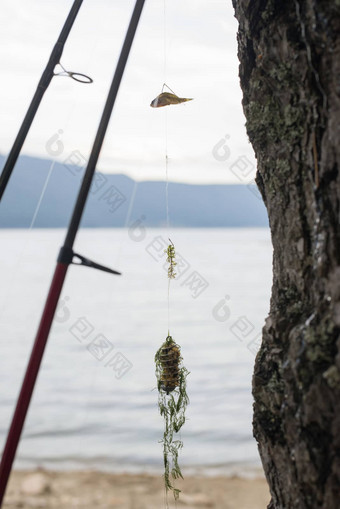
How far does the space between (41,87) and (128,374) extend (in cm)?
589

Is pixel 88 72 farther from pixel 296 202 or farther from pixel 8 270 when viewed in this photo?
pixel 8 270

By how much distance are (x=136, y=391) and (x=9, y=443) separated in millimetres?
5356

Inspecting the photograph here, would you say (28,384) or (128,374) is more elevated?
(128,374)

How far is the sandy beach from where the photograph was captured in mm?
3357

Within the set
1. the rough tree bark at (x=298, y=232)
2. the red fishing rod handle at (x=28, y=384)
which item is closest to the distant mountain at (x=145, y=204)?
the rough tree bark at (x=298, y=232)

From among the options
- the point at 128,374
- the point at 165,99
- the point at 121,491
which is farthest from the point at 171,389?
the point at 128,374

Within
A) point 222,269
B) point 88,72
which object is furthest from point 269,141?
point 222,269

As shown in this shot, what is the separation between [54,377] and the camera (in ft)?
21.9

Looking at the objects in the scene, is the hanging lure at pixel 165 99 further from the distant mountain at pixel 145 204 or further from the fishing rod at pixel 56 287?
the distant mountain at pixel 145 204

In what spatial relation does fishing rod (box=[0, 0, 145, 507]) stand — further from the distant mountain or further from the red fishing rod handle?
the distant mountain

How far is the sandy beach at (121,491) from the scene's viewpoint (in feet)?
11.0

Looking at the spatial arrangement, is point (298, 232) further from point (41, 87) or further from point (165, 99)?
point (41, 87)

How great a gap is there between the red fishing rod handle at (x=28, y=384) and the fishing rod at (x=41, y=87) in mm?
399

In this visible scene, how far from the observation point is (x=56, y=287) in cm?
88
